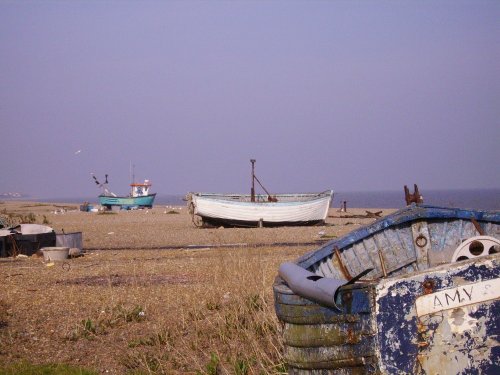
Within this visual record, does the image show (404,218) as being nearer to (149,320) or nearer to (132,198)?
(149,320)

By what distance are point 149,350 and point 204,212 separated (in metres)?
22.8

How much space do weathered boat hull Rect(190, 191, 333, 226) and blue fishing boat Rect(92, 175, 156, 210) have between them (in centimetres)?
2969

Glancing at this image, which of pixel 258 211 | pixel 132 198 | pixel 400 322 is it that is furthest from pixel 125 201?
pixel 400 322

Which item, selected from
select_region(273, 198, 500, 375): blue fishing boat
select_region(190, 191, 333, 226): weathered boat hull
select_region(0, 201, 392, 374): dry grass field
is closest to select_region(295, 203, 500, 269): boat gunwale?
select_region(0, 201, 392, 374): dry grass field

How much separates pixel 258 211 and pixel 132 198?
3526 centimetres

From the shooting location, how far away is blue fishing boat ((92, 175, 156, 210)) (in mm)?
62116

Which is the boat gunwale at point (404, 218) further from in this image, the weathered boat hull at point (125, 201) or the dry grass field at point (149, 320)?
the weathered boat hull at point (125, 201)

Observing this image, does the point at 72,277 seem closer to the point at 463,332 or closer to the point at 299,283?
the point at 299,283

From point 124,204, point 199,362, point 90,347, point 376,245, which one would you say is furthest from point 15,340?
point 124,204

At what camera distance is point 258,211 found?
1187 inches

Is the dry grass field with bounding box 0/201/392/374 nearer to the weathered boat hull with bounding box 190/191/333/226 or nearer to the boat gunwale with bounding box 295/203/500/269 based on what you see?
the boat gunwale with bounding box 295/203/500/269

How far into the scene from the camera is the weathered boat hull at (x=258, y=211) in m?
30.1

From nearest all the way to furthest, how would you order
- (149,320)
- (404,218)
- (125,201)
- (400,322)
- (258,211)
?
1. (400,322)
2. (404,218)
3. (149,320)
4. (258,211)
5. (125,201)

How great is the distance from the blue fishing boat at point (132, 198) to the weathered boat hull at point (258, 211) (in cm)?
2969
